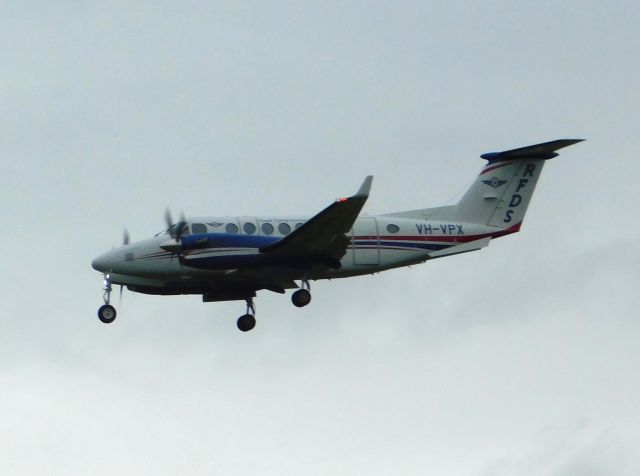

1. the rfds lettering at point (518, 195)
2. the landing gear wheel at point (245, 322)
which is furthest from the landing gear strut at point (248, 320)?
the rfds lettering at point (518, 195)

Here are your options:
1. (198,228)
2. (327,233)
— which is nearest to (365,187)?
(327,233)

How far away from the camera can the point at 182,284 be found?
41375 millimetres

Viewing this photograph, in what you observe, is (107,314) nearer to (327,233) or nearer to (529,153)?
(327,233)

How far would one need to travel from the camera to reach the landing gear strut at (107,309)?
40438mm

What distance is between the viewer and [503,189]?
44.2 m

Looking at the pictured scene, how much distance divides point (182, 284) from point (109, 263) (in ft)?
7.79

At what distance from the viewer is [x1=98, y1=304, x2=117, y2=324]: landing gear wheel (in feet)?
133

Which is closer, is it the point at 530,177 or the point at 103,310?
the point at 103,310

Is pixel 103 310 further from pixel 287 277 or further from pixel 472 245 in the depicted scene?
pixel 472 245

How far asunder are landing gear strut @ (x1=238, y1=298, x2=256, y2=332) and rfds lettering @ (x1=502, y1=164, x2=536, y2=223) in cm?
851

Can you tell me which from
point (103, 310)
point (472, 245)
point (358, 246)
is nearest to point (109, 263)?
point (103, 310)

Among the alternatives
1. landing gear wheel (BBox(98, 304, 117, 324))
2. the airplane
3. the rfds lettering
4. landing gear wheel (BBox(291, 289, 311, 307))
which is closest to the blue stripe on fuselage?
the airplane

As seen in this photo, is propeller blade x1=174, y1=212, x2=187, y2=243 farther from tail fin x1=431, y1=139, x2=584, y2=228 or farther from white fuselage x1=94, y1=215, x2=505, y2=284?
tail fin x1=431, y1=139, x2=584, y2=228

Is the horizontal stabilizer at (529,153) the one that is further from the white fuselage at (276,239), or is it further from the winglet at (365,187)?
the winglet at (365,187)
